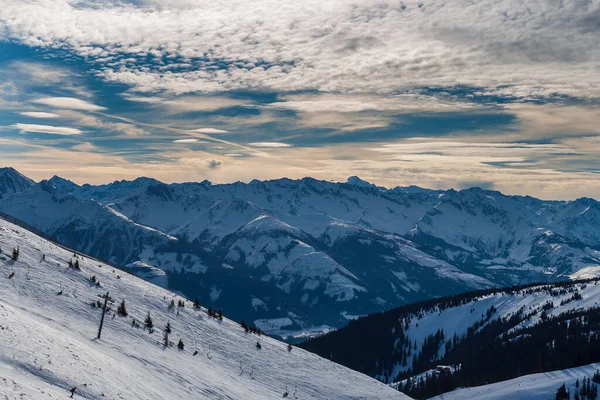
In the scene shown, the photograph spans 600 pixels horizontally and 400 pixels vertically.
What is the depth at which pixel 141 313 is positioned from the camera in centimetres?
4972

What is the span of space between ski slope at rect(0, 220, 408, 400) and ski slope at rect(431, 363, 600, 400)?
31444 millimetres

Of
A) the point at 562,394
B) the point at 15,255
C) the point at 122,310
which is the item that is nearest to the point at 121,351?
the point at 122,310

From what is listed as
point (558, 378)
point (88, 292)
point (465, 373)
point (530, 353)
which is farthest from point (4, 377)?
point (530, 353)

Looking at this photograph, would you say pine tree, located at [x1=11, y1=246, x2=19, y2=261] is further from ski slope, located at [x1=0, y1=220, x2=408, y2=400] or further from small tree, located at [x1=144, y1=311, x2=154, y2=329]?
small tree, located at [x1=144, y1=311, x2=154, y2=329]

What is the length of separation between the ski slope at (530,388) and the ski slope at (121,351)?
31.4 meters

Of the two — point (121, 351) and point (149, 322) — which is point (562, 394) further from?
point (121, 351)

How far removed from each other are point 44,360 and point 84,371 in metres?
2.29

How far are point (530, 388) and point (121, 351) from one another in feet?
226

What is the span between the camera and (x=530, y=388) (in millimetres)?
82375

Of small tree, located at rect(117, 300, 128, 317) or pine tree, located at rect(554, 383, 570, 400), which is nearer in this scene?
small tree, located at rect(117, 300, 128, 317)

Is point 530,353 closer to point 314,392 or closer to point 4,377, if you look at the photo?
point 314,392

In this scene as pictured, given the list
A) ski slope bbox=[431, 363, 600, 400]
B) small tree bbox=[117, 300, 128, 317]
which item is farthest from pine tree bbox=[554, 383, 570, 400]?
small tree bbox=[117, 300, 128, 317]

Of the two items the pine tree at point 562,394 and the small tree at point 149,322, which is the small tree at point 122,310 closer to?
the small tree at point 149,322

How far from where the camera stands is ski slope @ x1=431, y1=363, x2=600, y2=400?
3135 inches
